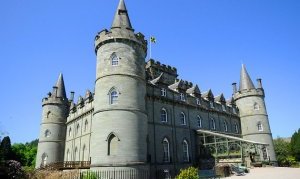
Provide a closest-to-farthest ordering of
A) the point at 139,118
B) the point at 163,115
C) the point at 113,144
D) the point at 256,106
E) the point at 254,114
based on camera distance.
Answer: the point at 113,144 < the point at 139,118 < the point at 163,115 < the point at 254,114 < the point at 256,106

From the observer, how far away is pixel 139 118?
22281 mm

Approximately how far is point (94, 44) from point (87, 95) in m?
9.31

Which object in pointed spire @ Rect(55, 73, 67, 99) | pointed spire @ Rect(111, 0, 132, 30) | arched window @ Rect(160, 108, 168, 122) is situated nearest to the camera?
pointed spire @ Rect(111, 0, 132, 30)

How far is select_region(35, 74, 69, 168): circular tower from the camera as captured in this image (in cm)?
3631

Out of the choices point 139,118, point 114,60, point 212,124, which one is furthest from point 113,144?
point 212,124

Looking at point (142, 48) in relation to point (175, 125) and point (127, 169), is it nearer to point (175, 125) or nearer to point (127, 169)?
point (175, 125)

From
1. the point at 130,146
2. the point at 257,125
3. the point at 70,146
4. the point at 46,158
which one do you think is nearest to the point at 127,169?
the point at 130,146

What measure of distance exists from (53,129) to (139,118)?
2046 centimetres

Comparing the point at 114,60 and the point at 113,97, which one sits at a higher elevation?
the point at 114,60

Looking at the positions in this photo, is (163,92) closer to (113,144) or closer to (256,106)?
(113,144)

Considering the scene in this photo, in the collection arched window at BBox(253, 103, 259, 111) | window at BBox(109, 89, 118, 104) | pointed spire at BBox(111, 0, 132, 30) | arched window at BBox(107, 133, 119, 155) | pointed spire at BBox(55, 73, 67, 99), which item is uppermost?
pointed spire at BBox(111, 0, 132, 30)

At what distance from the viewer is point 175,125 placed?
29.0 metres

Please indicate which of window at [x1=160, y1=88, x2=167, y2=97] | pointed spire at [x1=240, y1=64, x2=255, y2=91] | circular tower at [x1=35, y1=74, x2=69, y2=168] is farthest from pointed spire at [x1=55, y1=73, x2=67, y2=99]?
pointed spire at [x1=240, y1=64, x2=255, y2=91]

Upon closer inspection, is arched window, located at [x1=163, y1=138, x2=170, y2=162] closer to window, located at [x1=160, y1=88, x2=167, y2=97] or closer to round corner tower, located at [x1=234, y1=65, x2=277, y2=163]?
window, located at [x1=160, y1=88, x2=167, y2=97]
